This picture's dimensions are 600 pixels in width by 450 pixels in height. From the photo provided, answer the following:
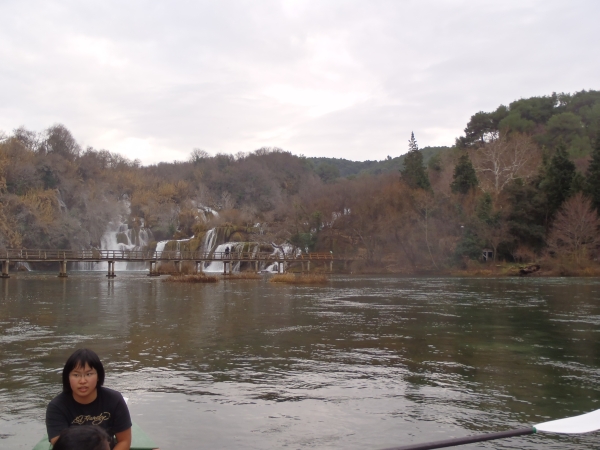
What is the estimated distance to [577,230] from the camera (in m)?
49.7

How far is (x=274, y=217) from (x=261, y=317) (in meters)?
65.0

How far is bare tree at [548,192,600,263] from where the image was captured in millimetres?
49188

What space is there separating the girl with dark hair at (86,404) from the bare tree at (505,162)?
196 ft

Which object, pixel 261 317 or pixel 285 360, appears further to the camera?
pixel 261 317

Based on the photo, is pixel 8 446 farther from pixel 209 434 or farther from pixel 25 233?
pixel 25 233

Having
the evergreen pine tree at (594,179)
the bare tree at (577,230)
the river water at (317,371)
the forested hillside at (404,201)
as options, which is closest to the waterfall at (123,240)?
the forested hillside at (404,201)

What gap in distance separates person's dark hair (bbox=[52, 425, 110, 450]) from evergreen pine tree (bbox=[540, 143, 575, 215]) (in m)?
56.7

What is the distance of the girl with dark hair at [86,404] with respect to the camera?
4.67m

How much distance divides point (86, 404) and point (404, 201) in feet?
199

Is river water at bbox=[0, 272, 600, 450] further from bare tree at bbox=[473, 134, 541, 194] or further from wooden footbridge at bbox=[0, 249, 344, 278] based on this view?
bare tree at bbox=[473, 134, 541, 194]

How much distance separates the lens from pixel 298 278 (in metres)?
42.0

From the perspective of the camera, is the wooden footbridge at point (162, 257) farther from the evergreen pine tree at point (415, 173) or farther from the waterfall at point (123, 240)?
the evergreen pine tree at point (415, 173)

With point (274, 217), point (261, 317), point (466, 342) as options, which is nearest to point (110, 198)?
point (274, 217)

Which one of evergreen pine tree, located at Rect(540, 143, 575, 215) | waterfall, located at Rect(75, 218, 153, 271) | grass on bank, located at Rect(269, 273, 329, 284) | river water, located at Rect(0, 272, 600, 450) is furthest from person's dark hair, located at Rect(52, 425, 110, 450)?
waterfall, located at Rect(75, 218, 153, 271)
